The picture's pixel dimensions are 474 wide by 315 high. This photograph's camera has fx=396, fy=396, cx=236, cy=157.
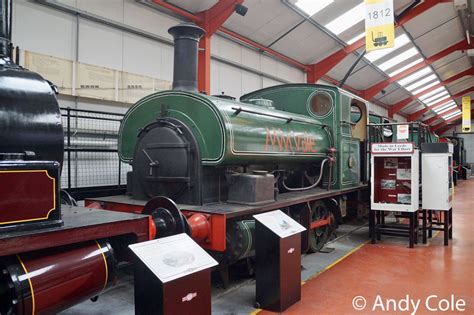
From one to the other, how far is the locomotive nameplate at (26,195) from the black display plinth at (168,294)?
23.2 inches

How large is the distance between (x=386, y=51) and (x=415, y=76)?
233 inches

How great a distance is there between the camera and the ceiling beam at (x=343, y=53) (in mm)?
11016

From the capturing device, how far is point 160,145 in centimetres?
398

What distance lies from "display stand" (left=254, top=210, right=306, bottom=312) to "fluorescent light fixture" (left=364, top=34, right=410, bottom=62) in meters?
11.6

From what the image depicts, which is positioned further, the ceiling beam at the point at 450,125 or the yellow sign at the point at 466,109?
the ceiling beam at the point at 450,125

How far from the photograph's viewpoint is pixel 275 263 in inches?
133

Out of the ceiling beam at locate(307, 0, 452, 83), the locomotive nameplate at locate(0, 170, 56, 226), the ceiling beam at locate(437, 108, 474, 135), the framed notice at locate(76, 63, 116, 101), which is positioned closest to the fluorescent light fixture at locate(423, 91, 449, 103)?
the ceiling beam at locate(437, 108, 474, 135)

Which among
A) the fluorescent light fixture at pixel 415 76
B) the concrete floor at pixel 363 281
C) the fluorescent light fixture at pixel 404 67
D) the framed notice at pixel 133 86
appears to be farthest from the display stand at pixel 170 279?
the fluorescent light fixture at pixel 415 76

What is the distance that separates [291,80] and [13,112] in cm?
1049

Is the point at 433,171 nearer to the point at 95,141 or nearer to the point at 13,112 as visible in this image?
the point at 95,141

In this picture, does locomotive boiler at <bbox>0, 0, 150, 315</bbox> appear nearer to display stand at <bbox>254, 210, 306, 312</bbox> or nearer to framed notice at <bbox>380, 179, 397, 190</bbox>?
display stand at <bbox>254, 210, 306, 312</bbox>

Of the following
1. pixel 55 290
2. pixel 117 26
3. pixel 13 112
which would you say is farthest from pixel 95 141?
pixel 55 290

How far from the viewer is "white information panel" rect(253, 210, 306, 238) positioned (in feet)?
11.3

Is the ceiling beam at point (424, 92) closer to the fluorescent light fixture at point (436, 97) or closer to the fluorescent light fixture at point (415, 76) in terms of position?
the fluorescent light fixture at point (436, 97)
